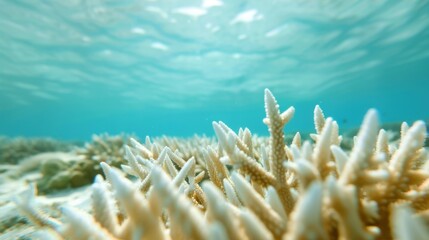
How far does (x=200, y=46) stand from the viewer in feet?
75.6

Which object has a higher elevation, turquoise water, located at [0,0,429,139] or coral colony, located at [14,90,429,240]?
turquoise water, located at [0,0,429,139]

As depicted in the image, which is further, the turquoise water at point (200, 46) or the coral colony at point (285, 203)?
the turquoise water at point (200, 46)

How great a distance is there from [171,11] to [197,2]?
1.85 metres

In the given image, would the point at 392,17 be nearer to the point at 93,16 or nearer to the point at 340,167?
the point at 93,16

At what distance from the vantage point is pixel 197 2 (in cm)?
1625

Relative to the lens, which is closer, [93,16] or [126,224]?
[126,224]

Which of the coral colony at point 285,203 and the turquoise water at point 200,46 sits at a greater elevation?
the turquoise water at point 200,46

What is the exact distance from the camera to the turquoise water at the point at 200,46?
17047 millimetres

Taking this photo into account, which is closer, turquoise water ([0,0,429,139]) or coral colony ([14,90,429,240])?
coral colony ([14,90,429,240])

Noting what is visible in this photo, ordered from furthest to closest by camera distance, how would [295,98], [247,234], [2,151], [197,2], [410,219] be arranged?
[295,98] < [197,2] < [2,151] < [247,234] < [410,219]

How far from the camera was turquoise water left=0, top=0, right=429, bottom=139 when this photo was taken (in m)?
17.0

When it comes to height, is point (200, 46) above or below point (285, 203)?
above

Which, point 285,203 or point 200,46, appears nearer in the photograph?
point 285,203

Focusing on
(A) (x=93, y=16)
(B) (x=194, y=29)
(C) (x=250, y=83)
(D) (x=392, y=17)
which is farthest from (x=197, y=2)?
(C) (x=250, y=83)
